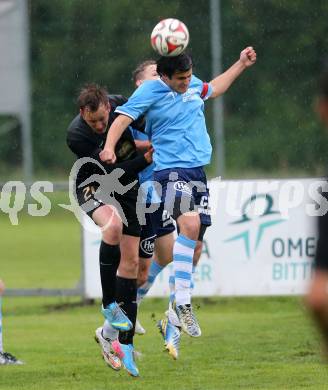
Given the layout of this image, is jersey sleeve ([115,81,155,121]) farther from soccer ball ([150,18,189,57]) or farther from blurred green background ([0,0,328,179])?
blurred green background ([0,0,328,179])

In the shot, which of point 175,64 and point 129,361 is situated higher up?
point 175,64

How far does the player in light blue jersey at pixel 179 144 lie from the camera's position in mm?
7898

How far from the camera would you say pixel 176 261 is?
7941mm

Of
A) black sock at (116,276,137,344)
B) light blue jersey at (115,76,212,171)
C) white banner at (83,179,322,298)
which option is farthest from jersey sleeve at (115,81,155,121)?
white banner at (83,179,322,298)

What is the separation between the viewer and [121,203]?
834 cm

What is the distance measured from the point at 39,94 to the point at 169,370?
6.98m

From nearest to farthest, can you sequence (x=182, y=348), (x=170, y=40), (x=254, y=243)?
(x=170, y=40) → (x=182, y=348) → (x=254, y=243)

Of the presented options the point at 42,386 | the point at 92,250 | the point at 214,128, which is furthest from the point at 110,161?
the point at 214,128

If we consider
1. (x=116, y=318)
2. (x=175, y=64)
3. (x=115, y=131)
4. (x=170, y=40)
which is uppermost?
(x=170, y=40)

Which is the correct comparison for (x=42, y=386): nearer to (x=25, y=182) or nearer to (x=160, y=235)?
(x=160, y=235)

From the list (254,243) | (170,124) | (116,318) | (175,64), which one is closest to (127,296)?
(116,318)

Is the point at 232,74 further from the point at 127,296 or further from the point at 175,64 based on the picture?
the point at 127,296

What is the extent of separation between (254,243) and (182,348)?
3.20 m

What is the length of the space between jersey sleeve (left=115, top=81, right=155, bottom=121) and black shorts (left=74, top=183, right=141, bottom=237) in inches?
25.4
